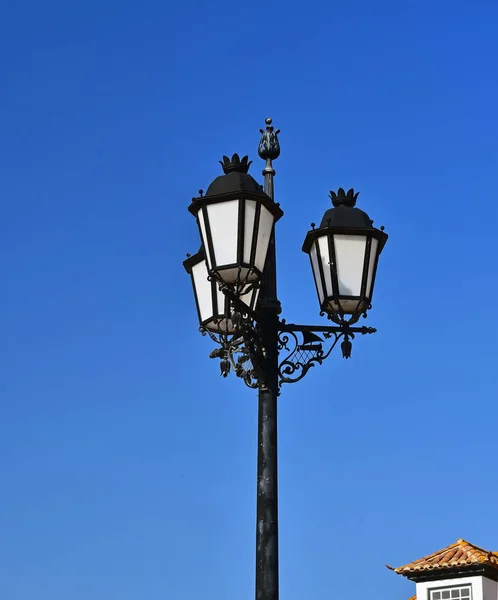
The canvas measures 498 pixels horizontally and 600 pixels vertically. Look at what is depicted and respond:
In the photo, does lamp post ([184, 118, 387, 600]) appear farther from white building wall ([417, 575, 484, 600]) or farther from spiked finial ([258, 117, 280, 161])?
white building wall ([417, 575, 484, 600])

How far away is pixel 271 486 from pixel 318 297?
123cm

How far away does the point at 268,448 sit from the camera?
5754 mm

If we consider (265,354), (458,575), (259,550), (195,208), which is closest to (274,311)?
(265,354)

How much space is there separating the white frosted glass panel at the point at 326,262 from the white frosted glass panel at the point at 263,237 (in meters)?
0.50

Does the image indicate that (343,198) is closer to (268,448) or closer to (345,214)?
(345,214)

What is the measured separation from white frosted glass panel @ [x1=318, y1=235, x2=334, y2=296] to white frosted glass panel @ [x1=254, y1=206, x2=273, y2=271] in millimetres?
496

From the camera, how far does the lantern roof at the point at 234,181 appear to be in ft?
18.6

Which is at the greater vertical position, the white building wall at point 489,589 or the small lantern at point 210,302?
the white building wall at point 489,589

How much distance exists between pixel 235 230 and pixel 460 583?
59.7ft

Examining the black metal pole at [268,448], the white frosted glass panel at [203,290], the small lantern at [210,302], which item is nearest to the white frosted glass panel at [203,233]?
the black metal pole at [268,448]

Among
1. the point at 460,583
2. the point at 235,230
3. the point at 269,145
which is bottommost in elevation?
the point at 235,230

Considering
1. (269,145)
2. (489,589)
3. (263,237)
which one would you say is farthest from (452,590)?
(263,237)

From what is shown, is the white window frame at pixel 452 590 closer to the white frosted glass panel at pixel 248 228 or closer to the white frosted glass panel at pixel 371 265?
the white frosted glass panel at pixel 371 265

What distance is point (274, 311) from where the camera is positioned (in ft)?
20.2
